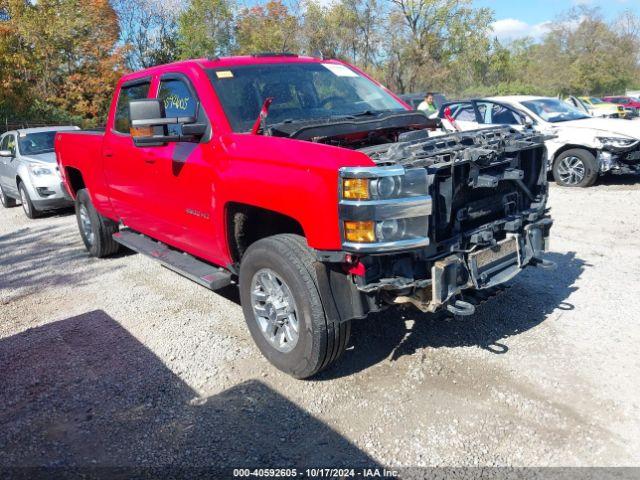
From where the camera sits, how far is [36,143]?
35.9 ft

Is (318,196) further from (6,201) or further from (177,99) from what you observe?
(6,201)

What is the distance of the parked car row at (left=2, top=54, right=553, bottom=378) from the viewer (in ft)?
9.84

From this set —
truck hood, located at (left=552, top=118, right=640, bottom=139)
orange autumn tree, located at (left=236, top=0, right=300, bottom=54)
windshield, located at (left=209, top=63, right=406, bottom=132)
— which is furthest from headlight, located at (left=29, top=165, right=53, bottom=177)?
orange autumn tree, located at (left=236, top=0, right=300, bottom=54)

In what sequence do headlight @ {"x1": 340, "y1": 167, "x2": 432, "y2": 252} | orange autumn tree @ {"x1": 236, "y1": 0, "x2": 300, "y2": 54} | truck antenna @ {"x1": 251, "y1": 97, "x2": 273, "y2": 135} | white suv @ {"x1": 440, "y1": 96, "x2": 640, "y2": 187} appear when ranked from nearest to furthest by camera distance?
headlight @ {"x1": 340, "y1": 167, "x2": 432, "y2": 252}
truck antenna @ {"x1": 251, "y1": 97, "x2": 273, "y2": 135}
white suv @ {"x1": 440, "y1": 96, "x2": 640, "y2": 187}
orange autumn tree @ {"x1": 236, "y1": 0, "x2": 300, "y2": 54}

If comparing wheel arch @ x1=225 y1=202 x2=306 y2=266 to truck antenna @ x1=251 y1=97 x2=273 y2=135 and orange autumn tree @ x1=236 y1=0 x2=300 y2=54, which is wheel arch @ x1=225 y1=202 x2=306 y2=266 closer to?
truck antenna @ x1=251 y1=97 x2=273 y2=135

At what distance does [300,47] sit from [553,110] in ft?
87.6

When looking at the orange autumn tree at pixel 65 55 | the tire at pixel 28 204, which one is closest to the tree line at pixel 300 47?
the orange autumn tree at pixel 65 55

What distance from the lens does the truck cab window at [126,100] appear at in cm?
522

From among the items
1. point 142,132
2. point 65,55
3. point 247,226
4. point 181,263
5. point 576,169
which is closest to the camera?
point 247,226

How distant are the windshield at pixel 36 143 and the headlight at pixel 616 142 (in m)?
10.3

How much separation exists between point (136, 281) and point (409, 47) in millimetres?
35440

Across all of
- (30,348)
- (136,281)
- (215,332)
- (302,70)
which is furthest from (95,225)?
(302,70)

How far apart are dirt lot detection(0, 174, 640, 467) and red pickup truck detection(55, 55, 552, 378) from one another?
0.43 metres

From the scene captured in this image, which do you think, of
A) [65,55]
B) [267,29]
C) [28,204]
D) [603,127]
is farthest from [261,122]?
[267,29]
